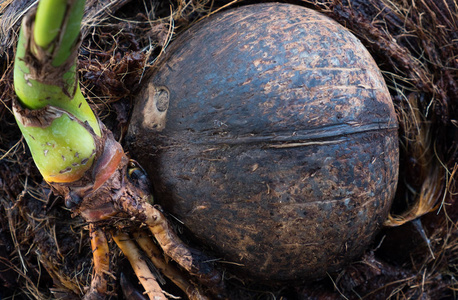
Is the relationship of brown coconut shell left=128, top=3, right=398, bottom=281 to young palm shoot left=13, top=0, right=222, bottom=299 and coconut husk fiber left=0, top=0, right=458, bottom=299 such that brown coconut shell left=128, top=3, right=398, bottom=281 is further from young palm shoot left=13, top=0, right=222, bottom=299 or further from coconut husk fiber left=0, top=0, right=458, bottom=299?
coconut husk fiber left=0, top=0, right=458, bottom=299

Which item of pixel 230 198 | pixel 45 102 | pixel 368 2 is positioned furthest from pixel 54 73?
pixel 368 2

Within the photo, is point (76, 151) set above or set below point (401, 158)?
above

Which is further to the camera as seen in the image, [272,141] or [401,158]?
[401,158]

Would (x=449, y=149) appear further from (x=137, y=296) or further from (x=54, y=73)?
(x=54, y=73)

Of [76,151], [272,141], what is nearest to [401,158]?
[272,141]

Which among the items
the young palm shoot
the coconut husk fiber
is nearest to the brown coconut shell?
the young palm shoot

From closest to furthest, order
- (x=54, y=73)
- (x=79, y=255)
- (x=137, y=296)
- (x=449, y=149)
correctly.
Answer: (x=54, y=73), (x=137, y=296), (x=79, y=255), (x=449, y=149)

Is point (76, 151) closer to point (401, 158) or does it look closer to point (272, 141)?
point (272, 141)
